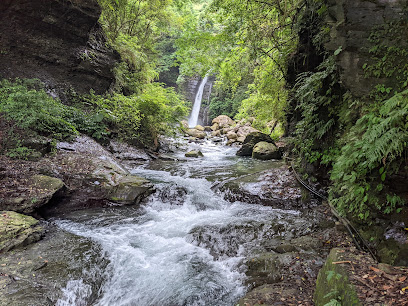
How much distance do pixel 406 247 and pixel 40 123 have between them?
8.56m

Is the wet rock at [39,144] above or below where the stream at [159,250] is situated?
above

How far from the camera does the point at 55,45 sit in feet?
30.4

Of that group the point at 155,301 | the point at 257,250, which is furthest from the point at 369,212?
the point at 155,301

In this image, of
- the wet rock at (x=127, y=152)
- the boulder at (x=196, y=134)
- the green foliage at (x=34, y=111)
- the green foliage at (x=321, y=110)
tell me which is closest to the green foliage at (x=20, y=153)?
the green foliage at (x=34, y=111)

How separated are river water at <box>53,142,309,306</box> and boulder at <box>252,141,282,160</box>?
5030mm

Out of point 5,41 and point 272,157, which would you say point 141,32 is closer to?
point 5,41

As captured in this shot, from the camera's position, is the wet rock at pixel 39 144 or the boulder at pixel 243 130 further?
the boulder at pixel 243 130

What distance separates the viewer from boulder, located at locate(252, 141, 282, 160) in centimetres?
1143

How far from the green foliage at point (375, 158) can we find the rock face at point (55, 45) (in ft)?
34.7

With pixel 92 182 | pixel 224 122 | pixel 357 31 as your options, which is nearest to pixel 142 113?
pixel 92 182

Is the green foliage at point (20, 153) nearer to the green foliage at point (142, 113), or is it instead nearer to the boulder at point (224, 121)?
the green foliage at point (142, 113)

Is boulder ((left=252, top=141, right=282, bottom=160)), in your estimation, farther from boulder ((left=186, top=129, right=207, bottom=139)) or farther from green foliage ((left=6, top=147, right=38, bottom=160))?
boulder ((left=186, top=129, right=207, bottom=139))

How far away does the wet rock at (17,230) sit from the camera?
372cm

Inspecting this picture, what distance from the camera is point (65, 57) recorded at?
9664mm
